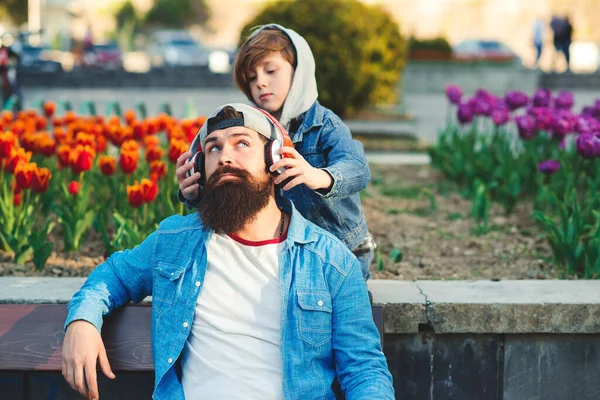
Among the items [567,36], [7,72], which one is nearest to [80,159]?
[7,72]

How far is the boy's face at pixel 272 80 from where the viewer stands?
3.02 meters

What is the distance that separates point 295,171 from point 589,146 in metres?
2.64

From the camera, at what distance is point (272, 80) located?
3.03 m

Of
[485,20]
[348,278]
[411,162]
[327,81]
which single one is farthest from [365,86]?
[485,20]

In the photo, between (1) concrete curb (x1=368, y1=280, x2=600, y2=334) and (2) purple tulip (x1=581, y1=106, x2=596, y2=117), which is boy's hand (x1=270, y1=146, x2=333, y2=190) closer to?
(1) concrete curb (x1=368, y1=280, x2=600, y2=334)

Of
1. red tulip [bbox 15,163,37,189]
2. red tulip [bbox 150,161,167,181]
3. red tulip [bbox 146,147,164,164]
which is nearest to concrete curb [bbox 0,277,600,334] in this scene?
red tulip [bbox 15,163,37,189]

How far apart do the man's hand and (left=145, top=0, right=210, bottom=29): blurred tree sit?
61.4m

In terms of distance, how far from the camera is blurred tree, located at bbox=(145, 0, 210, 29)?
6190 centimetres

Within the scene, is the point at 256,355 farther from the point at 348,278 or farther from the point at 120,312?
the point at 120,312

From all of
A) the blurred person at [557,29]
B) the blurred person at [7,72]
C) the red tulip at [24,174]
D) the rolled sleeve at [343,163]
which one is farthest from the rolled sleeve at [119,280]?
the blurred person at [557,29]

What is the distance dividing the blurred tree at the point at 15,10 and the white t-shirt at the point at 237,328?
50265 millimetres

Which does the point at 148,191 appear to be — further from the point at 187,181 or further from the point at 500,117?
the point at 500,117

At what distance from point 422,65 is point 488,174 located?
16.3 metres

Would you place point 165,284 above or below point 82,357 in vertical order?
above
